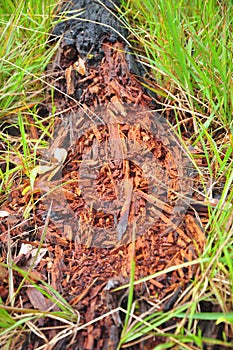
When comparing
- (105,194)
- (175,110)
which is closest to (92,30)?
(175,110)

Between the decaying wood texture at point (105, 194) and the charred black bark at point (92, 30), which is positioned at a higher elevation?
the charred black bark at point (92, 30)

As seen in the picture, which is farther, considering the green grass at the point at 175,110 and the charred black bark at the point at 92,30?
the charred black bark at the point at 92,30

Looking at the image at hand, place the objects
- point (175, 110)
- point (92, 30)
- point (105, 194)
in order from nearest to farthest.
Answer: point (105, 194), point (175, 110), point (92, 30)

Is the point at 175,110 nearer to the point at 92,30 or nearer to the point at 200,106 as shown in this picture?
the point at 200,106

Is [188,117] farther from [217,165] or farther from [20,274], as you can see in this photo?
[20,274]

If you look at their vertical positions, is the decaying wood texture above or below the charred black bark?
below

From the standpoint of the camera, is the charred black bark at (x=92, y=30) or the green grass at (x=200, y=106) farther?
the charred black bark at (x=92, y=30)

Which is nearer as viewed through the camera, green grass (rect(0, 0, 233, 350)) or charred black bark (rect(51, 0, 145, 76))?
green grass (rect(0, 0, 233, 350))

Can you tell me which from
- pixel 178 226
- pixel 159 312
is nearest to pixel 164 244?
pixel 178 226
